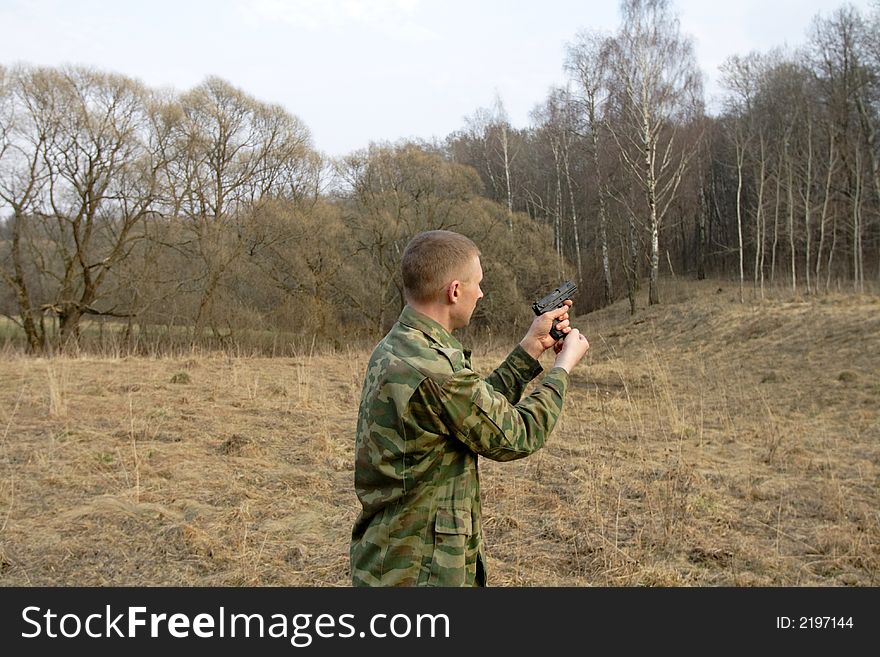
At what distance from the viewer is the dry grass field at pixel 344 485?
15.1 ft

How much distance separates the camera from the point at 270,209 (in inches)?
997

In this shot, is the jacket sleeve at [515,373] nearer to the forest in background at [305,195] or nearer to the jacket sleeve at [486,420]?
the jacket sleeve at [486,420]

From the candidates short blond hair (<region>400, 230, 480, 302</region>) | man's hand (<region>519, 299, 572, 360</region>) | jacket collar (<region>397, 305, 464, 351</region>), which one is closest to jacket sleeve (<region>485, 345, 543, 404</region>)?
man's hand (<region>519, 299, 572, 360</region>)

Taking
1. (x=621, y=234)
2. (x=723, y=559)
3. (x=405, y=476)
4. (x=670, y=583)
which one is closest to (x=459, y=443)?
(x=405, y=476)

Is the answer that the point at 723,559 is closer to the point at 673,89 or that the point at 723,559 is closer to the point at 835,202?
the point at 673,89

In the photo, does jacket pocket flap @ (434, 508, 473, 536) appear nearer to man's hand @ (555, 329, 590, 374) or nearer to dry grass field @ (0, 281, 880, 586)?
man's hand @ (555, 329, 590, 374)

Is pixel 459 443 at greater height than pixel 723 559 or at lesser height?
greater

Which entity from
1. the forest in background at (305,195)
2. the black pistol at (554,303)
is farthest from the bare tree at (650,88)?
the black pistol at (554,303)

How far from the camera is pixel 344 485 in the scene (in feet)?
21.1

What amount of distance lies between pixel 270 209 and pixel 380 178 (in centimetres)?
435

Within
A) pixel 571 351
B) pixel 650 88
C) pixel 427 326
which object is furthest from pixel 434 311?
pixel 650 88

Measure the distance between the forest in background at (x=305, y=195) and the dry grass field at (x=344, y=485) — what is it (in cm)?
1282
